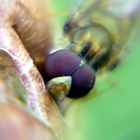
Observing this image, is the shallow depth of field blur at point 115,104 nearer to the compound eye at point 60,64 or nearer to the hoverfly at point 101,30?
the hoverfly at point 101,30

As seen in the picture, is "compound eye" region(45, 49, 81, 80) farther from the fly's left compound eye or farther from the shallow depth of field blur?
the shallow depth of field blur

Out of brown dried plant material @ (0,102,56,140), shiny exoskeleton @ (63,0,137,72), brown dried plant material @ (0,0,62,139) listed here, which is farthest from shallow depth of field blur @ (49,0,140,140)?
brown dried plant material @ (0,102,56,140)

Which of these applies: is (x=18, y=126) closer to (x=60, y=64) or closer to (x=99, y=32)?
(x=60, y=64)

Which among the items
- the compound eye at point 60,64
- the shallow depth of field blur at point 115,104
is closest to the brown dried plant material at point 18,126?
the compound eye at point 60,64

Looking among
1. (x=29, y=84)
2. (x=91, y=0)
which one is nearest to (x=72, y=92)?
(x=29, y=84)

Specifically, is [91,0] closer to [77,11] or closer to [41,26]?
[77,11]

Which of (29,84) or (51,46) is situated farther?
(51,46)
